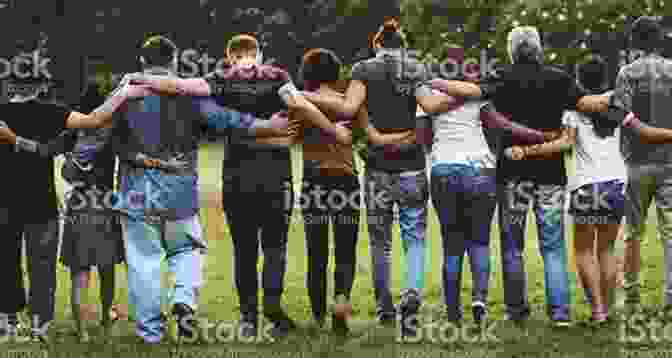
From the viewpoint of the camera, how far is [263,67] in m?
8.59

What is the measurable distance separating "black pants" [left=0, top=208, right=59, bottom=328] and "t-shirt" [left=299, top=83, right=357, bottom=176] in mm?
1709

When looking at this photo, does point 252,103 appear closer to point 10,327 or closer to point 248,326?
point 248,326

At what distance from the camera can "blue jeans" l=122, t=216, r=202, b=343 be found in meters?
8.42

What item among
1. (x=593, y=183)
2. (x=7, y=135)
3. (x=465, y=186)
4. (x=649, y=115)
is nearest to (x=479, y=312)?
(x=465, y=186)

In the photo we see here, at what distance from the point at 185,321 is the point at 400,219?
1.69m

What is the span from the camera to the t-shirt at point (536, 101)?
8.77 meters

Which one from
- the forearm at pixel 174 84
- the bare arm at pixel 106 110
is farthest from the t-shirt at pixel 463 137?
the bare arm at pixel 106 110

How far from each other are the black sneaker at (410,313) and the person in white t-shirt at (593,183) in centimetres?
120

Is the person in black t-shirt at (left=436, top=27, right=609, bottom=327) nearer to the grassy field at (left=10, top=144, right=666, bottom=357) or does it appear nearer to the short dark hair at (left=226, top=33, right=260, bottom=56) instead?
the grassy field at (left=10, top=144, right=666, bottom=357)

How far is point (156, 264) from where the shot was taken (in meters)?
8.55

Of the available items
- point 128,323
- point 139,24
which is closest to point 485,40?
point 139,24

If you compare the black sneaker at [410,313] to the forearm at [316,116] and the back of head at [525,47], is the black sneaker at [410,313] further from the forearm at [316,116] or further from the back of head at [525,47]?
the back of head at [525,47]

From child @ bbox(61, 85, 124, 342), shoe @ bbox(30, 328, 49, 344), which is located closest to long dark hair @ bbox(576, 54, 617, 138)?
child @ bbox(61, 85, 124, 342)

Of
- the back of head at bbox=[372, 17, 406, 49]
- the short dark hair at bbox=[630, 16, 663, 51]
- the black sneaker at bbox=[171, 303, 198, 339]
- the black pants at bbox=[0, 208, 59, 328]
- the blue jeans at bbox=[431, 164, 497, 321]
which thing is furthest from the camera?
the short dark hair at bbox=[630, 16, 663, 51]
